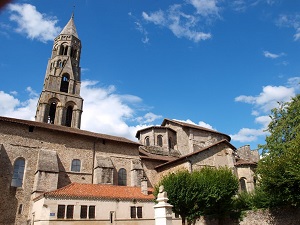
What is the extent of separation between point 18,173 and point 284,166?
2152 centimetres

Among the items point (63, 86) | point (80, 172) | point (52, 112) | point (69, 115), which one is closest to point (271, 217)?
point (80, 172)

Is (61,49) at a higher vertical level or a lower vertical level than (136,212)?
higher

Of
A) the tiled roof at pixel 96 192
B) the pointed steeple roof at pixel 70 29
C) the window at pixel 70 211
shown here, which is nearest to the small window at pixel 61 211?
the window at pixel 70 211

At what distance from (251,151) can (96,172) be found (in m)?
23.8

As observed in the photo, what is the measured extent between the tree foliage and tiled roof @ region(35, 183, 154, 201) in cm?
346

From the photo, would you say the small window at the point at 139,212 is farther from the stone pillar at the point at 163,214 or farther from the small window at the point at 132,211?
the stone pillar at the point at 163,214

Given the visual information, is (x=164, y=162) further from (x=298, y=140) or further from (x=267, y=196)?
(x=298, y=140)

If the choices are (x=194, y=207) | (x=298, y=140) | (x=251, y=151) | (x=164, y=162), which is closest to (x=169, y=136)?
(x=164, y=162)

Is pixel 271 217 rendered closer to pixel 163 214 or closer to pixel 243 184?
pixel 243 184

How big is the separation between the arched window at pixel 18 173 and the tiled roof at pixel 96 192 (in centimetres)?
361

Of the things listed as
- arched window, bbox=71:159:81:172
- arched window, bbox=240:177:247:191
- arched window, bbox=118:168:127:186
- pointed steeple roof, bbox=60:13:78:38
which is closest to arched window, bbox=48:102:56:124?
pointed steeple roof, bbox=60:13:78:38

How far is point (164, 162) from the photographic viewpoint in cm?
3216

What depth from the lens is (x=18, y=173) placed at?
24.0 metres

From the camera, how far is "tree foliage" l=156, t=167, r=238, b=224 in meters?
21.4
